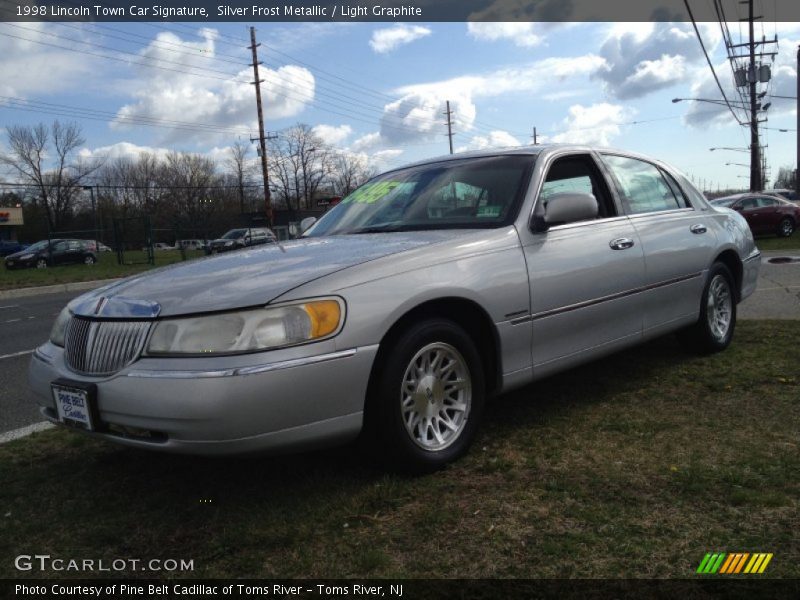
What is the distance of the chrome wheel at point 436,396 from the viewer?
10.3 ft

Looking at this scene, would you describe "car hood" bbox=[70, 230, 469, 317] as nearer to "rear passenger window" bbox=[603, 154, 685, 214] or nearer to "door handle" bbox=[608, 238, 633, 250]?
"door handle" bbox=[608, 238, 633, 250]

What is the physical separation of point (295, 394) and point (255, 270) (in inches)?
28.3

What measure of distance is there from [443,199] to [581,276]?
904mm

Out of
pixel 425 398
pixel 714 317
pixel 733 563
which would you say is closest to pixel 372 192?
pixel 425 398

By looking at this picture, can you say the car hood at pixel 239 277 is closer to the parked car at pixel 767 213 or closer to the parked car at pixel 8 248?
the parked car at pixel 767 213

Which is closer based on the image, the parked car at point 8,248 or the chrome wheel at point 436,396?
the chrome wheel at point 436,396

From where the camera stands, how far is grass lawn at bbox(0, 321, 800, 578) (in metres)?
2.47

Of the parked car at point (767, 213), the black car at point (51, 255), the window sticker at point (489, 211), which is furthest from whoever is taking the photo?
the black car at point (51, 255)

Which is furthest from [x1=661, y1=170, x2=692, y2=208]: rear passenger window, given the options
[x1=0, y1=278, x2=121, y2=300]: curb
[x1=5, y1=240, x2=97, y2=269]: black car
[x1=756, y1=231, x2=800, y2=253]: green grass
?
[x1=5, y1=240, x2=97, y2=269]: black car

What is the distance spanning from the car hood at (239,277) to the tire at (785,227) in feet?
71.9

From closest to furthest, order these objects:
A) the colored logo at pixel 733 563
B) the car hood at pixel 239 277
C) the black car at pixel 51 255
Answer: the colored logo at pixel 733 563, the car hood at pixel 239 277, the black car at pixel 51 255

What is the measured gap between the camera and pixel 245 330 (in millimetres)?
2732

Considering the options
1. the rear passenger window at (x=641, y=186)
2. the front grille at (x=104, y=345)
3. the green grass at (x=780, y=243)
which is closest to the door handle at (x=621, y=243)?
the rear passenger window at (x=641, y=186)

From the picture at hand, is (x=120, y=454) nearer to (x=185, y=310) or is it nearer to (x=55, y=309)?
(x=185, y=310)
